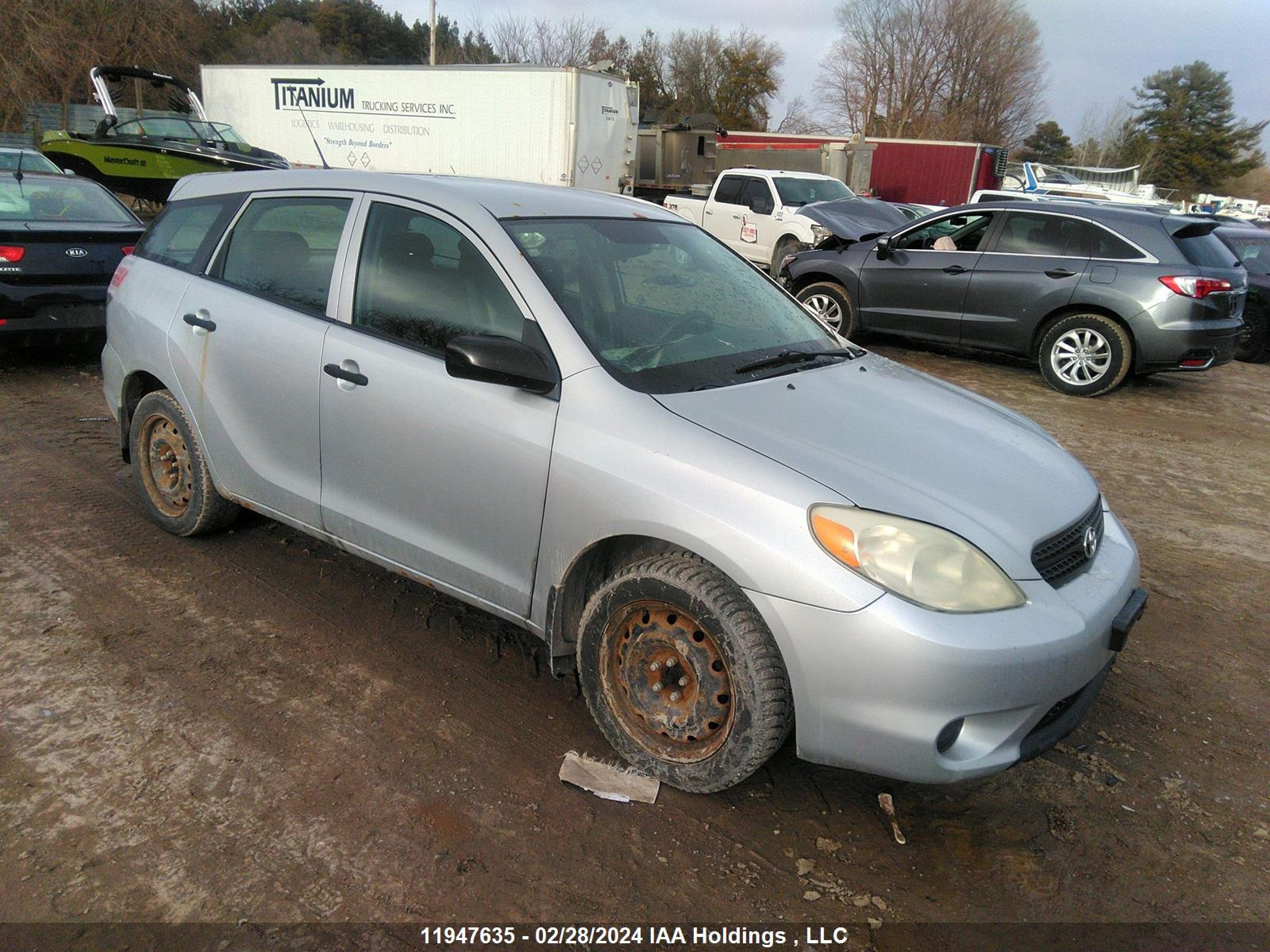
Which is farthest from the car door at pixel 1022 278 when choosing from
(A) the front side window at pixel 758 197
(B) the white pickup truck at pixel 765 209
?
(A) the front side window at pixel 758 197

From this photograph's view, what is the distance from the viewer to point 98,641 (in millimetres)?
3498

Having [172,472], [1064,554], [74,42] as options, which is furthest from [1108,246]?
[74,42]

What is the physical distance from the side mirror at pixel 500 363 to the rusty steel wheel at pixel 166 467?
203 cm

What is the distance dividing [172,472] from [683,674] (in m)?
2.92

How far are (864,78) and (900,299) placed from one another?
52.0 m

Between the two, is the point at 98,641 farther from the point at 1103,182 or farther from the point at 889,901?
the point at 1103,182

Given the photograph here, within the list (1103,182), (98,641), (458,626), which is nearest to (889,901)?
(458,626)

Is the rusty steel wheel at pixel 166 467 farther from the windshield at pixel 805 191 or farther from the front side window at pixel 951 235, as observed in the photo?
the windshield at pixel 805 191

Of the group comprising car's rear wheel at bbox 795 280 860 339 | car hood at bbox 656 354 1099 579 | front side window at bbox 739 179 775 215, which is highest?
front side window at bbox 739 179 775 215

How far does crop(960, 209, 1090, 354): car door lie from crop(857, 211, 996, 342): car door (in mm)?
136

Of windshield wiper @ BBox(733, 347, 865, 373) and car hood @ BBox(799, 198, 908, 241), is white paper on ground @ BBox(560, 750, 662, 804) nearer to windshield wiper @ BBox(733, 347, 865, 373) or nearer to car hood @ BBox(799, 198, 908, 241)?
windshield wiper @ BBox(733, 347, 865, 373)

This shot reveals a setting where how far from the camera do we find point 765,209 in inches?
586

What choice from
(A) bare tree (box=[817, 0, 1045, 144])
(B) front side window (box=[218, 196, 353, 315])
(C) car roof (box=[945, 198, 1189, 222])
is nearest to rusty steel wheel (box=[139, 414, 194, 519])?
(B) front side window (box=[218, 196, 353, 315])

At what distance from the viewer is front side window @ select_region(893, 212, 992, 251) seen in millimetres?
9195
